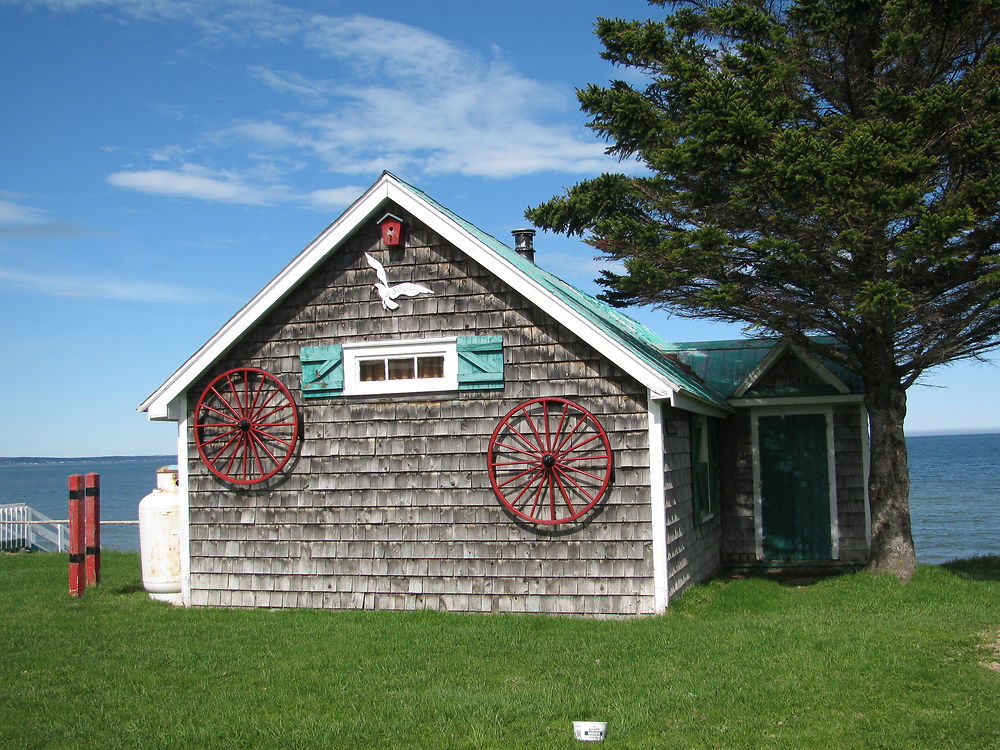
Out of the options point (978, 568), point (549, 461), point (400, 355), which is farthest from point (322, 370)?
point (978, 568)

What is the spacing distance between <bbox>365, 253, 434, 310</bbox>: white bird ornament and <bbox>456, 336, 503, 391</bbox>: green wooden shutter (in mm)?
831

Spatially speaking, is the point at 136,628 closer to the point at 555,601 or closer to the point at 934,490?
the point at 555,601

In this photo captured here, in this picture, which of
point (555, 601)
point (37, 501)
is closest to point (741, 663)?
point (555, 601)

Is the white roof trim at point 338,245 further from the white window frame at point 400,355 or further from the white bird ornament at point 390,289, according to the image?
the white window frame at point 400,355

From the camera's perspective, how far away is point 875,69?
11.8 metres

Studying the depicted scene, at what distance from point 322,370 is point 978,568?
9.62 meters

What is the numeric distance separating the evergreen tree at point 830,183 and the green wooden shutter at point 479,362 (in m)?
2.11

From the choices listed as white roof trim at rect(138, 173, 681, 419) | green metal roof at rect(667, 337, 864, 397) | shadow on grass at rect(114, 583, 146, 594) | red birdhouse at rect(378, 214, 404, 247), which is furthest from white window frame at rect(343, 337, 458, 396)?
green metal roof at rect(667, 337, 864, 397)

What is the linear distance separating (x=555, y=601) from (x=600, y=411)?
7.19 feet

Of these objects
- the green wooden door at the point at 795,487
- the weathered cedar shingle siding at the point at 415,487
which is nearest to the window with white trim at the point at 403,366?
the weathered cedar shingle siding at the point at 415,487

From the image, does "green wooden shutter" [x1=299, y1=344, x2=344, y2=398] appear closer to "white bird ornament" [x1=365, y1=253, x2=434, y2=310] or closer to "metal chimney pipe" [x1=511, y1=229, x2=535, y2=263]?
"white bird ornament" [x1=365, y1=253, x2=434, y2=310]

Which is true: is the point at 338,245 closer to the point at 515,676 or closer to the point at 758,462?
the point at 515,676

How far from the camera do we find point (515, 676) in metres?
7.71

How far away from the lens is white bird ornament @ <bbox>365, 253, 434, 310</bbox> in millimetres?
11133
